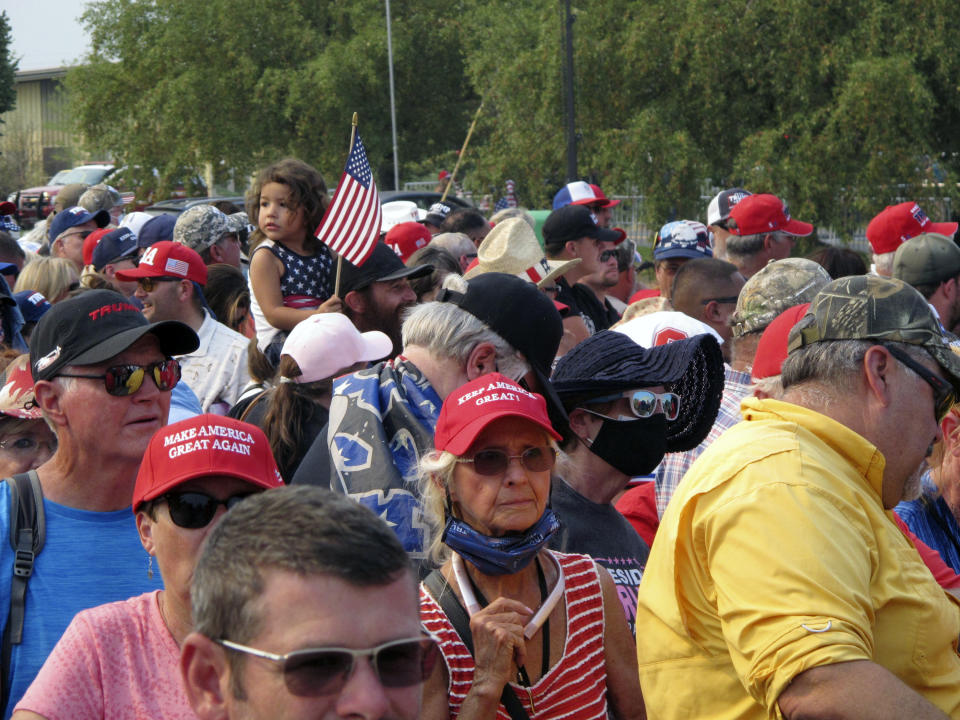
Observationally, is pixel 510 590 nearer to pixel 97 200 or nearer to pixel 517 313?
pixel 517 313

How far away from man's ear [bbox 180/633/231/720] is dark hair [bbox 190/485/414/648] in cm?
2

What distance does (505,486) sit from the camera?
3.03m

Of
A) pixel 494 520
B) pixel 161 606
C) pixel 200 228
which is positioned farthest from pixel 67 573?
pixel 200 228

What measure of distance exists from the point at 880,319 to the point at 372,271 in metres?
3.41

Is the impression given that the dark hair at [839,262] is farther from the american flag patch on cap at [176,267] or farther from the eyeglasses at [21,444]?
the eyeglasses at [21,444]

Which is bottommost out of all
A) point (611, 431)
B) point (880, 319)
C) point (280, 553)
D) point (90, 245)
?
point (90, 245)

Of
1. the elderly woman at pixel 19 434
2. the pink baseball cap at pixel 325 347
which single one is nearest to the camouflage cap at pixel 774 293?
the pink baseball cap at pixel 325 347

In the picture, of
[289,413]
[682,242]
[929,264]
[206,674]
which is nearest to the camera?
[206,674]

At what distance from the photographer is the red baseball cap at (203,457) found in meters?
2.59

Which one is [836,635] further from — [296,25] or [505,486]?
[296,25]

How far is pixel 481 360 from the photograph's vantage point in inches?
147

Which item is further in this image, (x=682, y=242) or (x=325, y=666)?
(x=682, y=242)

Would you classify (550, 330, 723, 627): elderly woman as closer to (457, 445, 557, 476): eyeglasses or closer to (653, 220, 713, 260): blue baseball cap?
(457, 445, 557, 476): eyeglasses

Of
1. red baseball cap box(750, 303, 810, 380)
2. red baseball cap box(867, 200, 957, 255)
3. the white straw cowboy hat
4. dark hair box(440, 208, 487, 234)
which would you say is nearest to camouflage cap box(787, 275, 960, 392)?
red baseball cap box(750, 303, 810, 380)
